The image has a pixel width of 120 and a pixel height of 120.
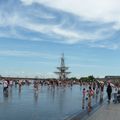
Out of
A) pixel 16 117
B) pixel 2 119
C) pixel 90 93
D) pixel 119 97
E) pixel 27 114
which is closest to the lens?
pixel 2 119

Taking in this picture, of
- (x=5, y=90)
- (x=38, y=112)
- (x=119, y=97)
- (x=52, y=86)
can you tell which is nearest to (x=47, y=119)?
(x=38, y=112)

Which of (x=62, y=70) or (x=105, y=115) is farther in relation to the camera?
(x=62, y=70)

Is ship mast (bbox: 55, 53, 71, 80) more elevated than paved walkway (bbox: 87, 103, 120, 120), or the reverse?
ship mast (bbox: 55, 53, 71, 80)

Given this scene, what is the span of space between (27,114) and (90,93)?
524cm

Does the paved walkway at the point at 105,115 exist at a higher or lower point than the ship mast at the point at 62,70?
lower

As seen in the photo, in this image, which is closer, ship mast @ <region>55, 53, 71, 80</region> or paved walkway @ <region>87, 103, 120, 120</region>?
paved walkway @ <region>87, 103, 120, 120</region>

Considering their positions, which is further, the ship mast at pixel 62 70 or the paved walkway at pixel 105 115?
the ship mast at pixel 62 70

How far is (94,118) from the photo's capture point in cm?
1852

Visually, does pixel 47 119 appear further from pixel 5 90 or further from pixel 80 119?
pixel 5 90

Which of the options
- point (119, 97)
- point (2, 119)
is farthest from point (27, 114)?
point (119, 97)

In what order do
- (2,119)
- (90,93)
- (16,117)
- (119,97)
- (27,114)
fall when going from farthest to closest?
(119,97) < (90,93) < (27,114) < (16,117) < (2,119)

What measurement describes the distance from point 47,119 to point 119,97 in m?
12.7

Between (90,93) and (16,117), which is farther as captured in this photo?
(90,93)

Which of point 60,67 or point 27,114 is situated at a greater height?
point 60,67
